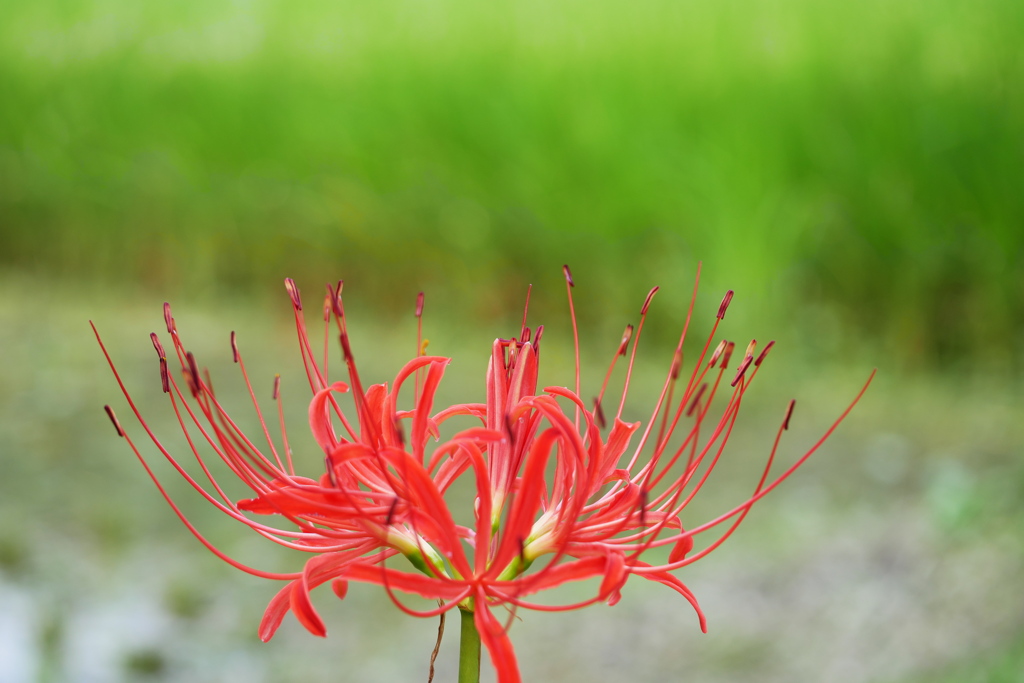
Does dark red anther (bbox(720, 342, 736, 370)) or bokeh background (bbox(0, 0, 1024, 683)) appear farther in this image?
bokeh background (bbox(0, 0, 1024, 683))

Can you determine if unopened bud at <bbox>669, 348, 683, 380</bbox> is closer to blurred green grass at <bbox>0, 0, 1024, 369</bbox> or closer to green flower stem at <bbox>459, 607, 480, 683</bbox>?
green flower stem at <bbox>459, 607, 480, 683</bbox>

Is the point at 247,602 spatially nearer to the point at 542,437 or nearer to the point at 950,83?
the point at 542,437

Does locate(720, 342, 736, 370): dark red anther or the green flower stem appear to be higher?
locate(720, 342, 736, 370): dark red anther

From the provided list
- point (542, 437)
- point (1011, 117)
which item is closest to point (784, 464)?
point (1011, 117)

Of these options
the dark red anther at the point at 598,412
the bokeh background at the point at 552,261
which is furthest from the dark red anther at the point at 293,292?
the bokeh background at the point at 552,261

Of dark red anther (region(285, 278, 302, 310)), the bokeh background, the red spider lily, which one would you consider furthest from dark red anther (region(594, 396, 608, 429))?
the bokeh background

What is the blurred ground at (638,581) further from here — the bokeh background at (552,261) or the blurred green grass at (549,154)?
the blurred green grass at (549,154)

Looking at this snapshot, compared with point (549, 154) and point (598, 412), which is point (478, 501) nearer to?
point (598, 412)
